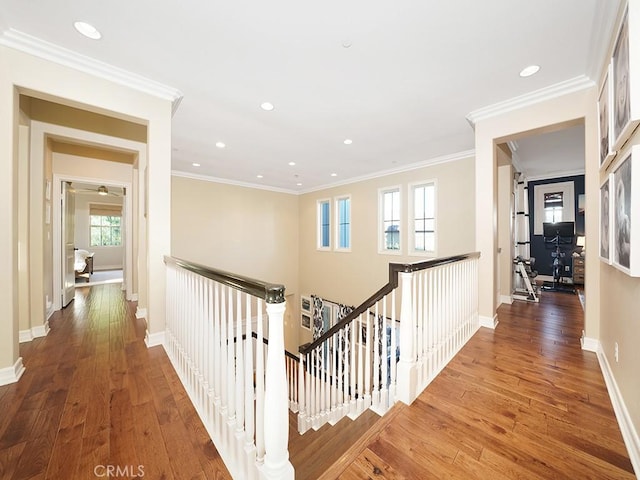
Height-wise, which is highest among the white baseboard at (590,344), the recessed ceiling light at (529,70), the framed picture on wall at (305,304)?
the recessed ceiling light at (529,70)

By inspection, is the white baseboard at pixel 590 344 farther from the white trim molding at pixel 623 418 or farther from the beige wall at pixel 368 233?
the beige wall at pixel 368 233

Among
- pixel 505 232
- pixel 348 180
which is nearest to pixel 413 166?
pixel 348 180

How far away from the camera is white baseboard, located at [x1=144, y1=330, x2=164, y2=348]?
2.66 m

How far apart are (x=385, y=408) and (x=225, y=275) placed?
67.4 inches

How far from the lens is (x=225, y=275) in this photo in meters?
1.46

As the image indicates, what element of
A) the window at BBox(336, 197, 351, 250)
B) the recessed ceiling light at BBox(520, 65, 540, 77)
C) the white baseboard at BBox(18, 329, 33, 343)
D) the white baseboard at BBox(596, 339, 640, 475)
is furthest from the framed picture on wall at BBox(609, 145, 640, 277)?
the window at BBox(336, 197, 351, 250)

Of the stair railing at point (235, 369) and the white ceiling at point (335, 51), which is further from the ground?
the white ceiling at point (335, 51)

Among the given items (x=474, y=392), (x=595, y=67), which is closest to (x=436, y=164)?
(x=595, y=67)

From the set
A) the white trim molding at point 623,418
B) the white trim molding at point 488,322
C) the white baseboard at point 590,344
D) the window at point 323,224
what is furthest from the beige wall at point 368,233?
the white trim molding at point 623,418

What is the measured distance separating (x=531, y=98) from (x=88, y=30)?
13.9ft

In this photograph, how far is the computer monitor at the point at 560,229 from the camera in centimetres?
562

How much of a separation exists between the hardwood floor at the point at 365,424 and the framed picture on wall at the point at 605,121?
183 centimetres

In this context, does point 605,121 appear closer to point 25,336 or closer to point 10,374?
point 10,374

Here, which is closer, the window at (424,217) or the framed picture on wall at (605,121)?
the framed picture on wall at (605,121)
